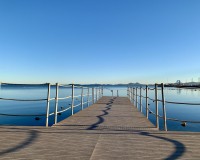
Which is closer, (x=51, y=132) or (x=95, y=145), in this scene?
(x=95, y=145)

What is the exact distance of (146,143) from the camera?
3.74 meters

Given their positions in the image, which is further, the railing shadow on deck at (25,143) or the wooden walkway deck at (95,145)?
the railing shadow on deck at (25,143)

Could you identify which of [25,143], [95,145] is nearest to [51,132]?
[25,143]

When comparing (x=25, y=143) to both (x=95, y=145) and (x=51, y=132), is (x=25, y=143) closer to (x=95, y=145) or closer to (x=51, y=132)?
(x=51, y=132)

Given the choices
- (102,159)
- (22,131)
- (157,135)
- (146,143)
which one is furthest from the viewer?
(22,131)

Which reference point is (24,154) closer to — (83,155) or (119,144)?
(83,155)

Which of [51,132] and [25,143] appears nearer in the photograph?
[25,143]

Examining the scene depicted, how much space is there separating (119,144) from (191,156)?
3.92 feet

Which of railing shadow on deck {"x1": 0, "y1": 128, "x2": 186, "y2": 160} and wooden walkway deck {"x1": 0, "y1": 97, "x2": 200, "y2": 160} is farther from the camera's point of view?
railing shadow on deck {"x1": 0, "y1": 128, "x2": 186, "y2": 160}

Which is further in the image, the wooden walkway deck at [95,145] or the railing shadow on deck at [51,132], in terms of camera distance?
the railing shadow on deck at [51,132]

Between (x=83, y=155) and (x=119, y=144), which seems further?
(x=119, y=144)

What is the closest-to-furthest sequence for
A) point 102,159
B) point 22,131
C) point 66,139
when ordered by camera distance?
point 102,159
point 66,139
point 22,131

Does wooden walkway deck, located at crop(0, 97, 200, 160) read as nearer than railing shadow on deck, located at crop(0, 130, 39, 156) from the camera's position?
Yes

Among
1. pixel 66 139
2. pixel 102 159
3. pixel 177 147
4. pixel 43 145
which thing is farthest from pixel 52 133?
pixel 177 147
